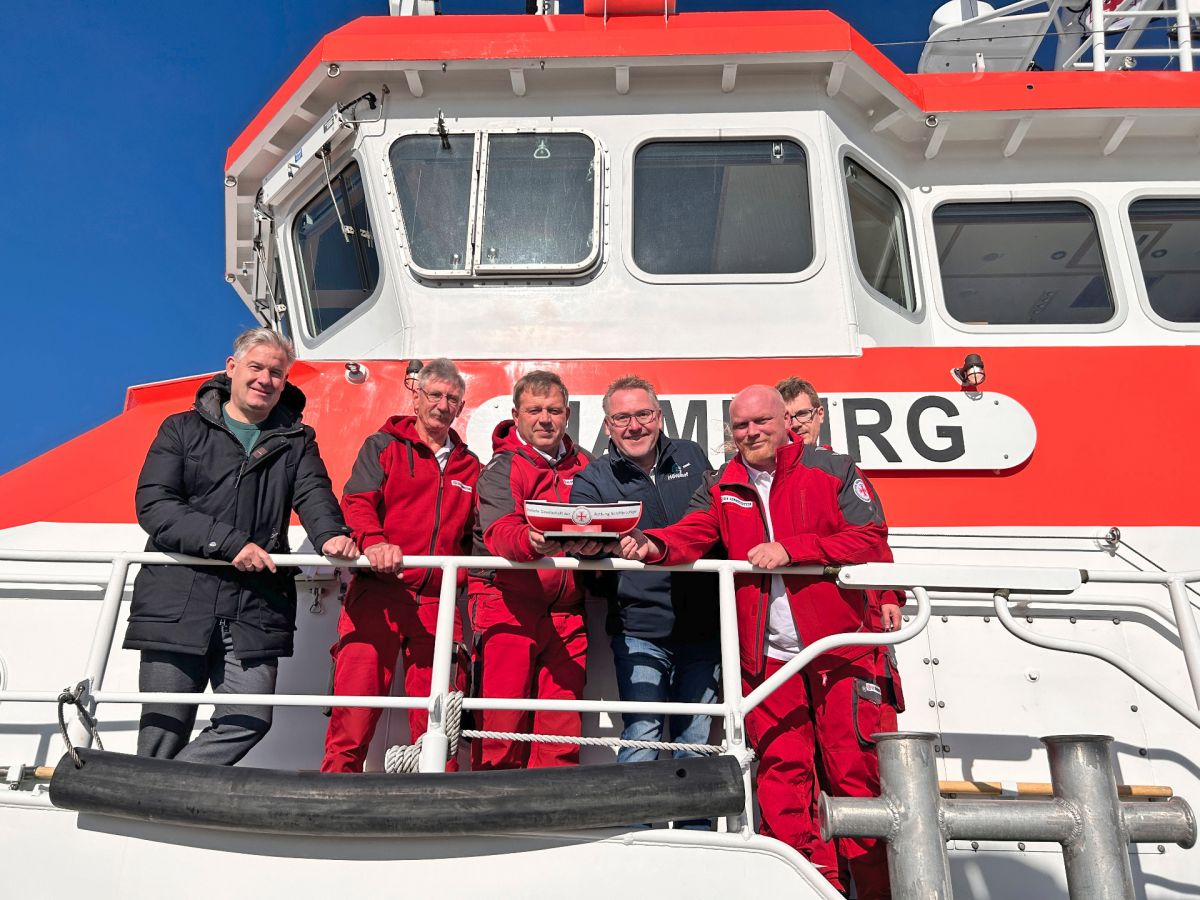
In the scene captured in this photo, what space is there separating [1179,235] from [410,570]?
4250 mm

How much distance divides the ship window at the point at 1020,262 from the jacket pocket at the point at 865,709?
269 cm

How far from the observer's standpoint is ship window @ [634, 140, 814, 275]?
4.06 m

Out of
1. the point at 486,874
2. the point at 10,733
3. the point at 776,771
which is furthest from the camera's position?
the point at 10,733

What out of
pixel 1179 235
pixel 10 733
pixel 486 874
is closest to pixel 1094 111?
pixel 1179 235

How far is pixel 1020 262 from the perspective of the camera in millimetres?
4613

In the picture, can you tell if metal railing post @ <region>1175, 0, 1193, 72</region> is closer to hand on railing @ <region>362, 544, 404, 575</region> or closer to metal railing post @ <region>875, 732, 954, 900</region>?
metal railing post @ <region>875, 732, 954, 900</region>

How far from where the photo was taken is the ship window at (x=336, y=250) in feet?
14.3

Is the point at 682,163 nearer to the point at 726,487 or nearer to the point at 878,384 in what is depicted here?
the point at 878,384

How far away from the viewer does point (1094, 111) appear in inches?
169

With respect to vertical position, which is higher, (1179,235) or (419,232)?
(1179,235)

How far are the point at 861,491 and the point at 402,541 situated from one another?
1.38m

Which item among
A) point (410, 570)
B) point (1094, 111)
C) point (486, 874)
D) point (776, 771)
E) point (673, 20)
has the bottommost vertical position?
point (486, 874)

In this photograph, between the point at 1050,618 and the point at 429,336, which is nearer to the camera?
the point at 1050,618

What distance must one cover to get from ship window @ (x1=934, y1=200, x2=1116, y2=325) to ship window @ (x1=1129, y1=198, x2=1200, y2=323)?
0.26 metres
